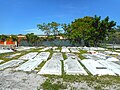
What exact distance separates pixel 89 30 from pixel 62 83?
30.8 metres

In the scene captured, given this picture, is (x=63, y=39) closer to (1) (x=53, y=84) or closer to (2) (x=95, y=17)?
(2) (x=95, y=17)

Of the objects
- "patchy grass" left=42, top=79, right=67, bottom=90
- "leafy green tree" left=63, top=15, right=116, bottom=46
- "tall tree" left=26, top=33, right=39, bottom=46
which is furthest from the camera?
"tall tree" left=26, top=33, right=39, bottom=46

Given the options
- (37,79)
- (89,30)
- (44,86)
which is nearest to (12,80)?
(37,79)

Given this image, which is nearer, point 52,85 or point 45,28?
point 52,85

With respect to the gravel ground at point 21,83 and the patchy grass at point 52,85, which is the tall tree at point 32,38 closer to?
the gravel ground at point 21,83

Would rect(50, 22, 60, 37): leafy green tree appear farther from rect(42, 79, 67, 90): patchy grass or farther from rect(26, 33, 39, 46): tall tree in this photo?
rect(42, 79, 67, 90): patchy grass

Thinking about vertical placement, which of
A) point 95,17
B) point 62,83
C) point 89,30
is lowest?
point 62,83

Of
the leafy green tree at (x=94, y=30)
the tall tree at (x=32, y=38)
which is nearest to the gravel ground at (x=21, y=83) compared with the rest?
the leafy green tree at (x=94, y=30)

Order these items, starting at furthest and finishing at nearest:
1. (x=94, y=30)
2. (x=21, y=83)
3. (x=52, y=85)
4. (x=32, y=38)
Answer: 1. (x=32, y=38)
2. (x=94, y=30)
3. (x=21, y=83)
4. (x=52, y=85)

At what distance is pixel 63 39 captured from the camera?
47625 mm

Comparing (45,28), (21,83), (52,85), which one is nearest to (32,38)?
(45,28)

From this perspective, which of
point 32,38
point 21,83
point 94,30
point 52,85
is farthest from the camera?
point 32,38

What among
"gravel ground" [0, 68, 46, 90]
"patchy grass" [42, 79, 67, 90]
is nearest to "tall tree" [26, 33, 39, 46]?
"gravel ground" [0, 68, 46, 90]

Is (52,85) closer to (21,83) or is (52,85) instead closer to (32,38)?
(21,83)
